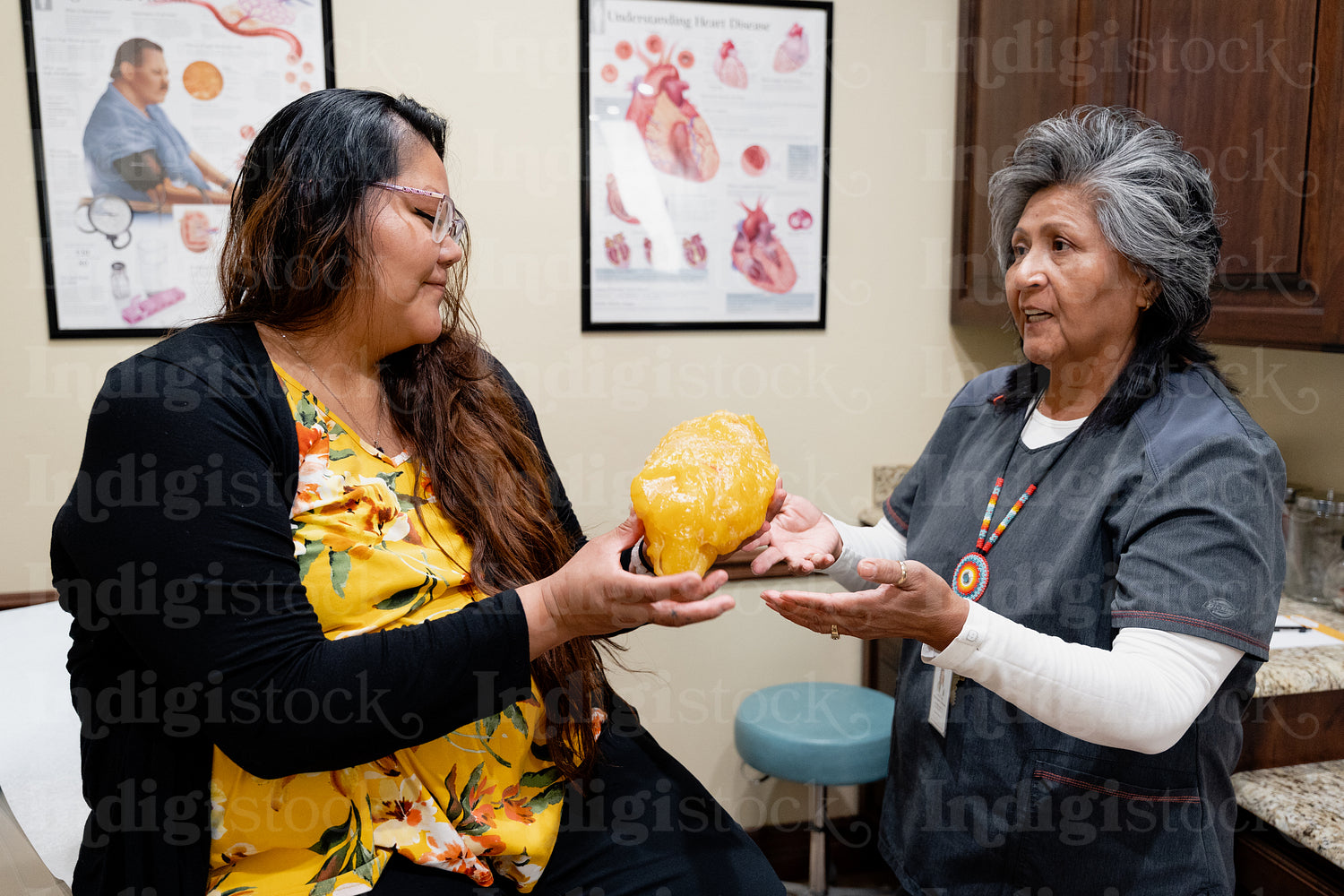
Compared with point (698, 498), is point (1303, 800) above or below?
below

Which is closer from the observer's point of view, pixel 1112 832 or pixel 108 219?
pixel 1112 832

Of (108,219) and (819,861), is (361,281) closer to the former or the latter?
(108,219)

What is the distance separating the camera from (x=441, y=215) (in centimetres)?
136

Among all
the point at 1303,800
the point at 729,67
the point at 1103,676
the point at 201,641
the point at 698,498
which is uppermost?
the point at 729,67

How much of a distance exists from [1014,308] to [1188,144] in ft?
2.66

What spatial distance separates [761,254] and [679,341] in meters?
0.34

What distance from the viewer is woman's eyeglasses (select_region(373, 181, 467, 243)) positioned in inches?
52.4

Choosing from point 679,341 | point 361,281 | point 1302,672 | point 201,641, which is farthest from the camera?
point 679,341

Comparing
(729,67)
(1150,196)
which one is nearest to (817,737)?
(1150,196)

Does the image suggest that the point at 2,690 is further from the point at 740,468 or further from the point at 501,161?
the point at 501,161

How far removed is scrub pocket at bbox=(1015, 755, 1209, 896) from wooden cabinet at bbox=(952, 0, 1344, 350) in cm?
93

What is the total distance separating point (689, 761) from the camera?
9.41 ft

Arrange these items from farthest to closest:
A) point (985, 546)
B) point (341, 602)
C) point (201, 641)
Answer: point (985, 546), point (341, 602), point (201, 641)

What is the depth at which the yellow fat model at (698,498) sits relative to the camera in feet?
3.98
